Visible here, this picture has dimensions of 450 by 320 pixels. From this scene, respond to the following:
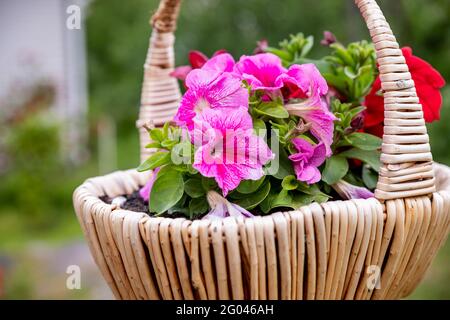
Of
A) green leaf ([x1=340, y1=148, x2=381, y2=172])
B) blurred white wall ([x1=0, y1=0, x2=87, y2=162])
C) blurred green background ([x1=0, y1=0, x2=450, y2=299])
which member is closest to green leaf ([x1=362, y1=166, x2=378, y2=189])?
green leaf ([x1=340, y1=148, x2=381, y2=172])

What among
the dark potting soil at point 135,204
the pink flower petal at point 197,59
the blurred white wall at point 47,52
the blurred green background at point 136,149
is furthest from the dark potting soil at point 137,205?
the blurred white wall at point 47,52

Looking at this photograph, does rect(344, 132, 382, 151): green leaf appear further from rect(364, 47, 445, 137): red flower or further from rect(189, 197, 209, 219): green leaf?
rect(189, 197, 209, 219): green leaf

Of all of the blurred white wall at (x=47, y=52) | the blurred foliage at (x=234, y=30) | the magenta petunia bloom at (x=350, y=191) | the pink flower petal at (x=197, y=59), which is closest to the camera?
the magenta petunia bloom at (x=350, y=191)

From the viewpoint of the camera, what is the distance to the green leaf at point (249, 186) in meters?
0.62

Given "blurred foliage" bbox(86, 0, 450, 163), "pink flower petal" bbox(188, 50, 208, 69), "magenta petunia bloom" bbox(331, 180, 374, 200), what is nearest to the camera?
"magenta petunia bloom" bbox(331, 180, 374, 200)

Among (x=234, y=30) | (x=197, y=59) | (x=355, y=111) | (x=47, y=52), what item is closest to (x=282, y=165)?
(x=355, y=111)

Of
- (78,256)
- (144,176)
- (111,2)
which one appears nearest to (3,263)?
(78,256)

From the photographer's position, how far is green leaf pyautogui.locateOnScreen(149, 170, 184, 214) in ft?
2.08

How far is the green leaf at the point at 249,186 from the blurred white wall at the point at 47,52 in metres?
3.36

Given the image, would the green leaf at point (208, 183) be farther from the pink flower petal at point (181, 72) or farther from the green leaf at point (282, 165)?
the pink flower petal at point (181, 72)

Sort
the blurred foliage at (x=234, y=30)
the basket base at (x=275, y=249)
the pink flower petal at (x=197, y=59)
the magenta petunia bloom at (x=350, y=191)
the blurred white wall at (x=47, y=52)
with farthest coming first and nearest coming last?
the blurred white wall at (x=47, y=52), the blurred foliage at (x=234, y=30), the pink flower petal at (x=197, y=59), the magenta petunia bloom at (x=350, y=191), the basket base at (x=275, y=249)

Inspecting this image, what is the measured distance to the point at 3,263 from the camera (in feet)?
8.41

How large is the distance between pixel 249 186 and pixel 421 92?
278mm

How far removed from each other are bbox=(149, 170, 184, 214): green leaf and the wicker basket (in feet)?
0.16
